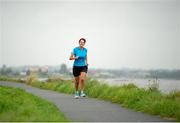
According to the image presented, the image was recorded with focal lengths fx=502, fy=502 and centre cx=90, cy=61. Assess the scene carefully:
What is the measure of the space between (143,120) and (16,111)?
9.61ft

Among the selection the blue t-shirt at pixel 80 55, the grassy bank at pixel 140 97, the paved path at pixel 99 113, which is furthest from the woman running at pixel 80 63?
the paved path at pixel 99 113

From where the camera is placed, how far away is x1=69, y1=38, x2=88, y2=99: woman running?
55.4ft

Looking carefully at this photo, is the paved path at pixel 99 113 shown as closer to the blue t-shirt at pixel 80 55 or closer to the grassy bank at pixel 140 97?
the grassy bank at pixel 140 97

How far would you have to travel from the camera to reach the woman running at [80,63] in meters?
16.9

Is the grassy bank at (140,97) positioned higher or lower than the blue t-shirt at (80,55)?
lower

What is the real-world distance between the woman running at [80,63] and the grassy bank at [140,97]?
3.20ft

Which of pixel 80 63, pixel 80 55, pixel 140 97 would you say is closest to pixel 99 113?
pixel 140 97

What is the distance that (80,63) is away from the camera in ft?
56.1

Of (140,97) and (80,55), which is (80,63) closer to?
(80,55)

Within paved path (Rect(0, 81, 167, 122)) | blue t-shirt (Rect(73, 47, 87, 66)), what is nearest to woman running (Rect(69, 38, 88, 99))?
blue t-shirt (Rect(73, 47, 87, 66))

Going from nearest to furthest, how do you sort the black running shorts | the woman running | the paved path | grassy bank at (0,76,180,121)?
the paved path < grassy bank at (0,76,180,121) < the woman running < the black running shorts

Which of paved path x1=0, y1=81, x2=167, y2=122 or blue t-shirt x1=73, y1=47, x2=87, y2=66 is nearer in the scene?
paved path x1=0, y1=81, x2=167, y2=122

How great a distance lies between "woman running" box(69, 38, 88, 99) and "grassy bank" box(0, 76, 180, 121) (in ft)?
3.20

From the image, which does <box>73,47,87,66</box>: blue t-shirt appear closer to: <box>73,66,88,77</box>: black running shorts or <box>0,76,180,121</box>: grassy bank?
<box>73,66,88,77</box>: black running shorts
